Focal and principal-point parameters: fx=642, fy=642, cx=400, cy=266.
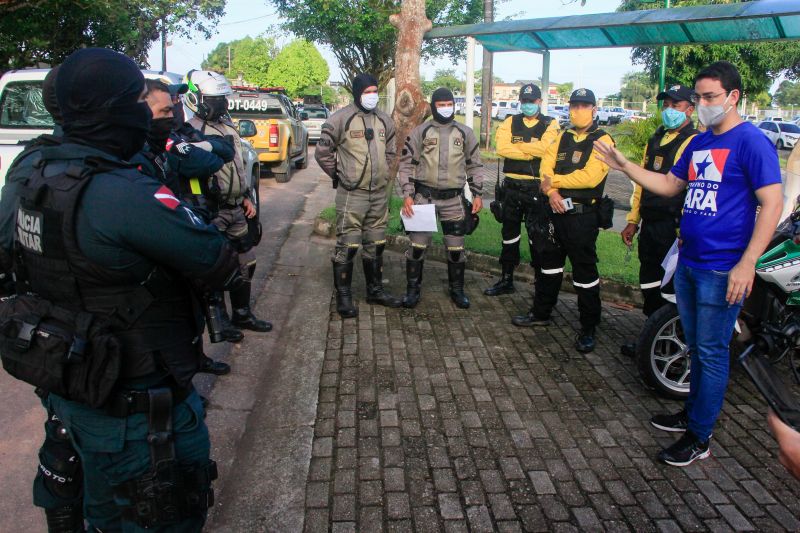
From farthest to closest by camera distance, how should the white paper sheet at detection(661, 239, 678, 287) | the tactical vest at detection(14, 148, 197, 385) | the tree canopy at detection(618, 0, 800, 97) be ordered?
the tree canopy at detection(618, 0, 800, 97), the white paper sheet at detection(661, 239, 678, 287), the tactical vest at detection(14, 148, 197, 385)

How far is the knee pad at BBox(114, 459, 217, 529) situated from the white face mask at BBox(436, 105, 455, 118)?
4.26 meters

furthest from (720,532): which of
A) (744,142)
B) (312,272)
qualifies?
(312,272)

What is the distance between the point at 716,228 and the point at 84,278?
2.89 metres

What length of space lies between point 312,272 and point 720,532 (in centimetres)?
497

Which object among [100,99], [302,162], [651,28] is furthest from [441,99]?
[302,162]

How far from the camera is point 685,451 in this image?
11.3 feet

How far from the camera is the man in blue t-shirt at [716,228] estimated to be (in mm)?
3107

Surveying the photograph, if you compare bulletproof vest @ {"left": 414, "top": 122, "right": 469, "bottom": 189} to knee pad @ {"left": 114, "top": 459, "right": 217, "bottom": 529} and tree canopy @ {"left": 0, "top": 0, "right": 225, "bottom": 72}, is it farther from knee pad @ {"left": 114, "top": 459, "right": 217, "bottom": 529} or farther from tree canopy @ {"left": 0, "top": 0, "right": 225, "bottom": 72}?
tree canopy @ {"left": 0, "top": 0, "right": 225, "bottom": 72}

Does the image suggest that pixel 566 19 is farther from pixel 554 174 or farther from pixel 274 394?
pixel 274 394

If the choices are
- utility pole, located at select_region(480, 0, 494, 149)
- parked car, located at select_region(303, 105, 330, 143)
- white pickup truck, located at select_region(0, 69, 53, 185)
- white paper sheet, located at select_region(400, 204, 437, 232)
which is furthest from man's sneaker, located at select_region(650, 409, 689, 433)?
utility pole, located at select_region(480, 0, 494, 149)

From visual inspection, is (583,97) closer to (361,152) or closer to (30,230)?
(361,152)

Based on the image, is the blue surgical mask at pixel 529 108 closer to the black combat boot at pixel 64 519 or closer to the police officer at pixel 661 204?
the police officer at pixel 661 204

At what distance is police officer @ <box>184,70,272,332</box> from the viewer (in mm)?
4664

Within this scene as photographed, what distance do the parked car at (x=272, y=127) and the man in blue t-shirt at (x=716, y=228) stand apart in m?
10.3
